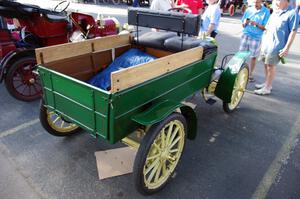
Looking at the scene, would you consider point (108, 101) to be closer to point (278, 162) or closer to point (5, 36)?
point (278, 162)

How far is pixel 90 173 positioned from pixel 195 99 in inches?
88.9

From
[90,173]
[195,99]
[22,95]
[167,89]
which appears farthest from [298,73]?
[22,95]

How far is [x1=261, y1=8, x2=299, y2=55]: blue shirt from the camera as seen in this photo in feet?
12.2

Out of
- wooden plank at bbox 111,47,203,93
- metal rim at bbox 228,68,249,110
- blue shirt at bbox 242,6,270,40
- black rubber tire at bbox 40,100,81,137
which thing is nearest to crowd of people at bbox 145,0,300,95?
blue shirt at bbox 242,6,270,40

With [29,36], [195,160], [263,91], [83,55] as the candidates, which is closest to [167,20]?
[83,55]

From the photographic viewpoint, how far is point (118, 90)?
1845mm

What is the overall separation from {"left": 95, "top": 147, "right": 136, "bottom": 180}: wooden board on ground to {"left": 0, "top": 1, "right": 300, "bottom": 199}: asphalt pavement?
0.22ft

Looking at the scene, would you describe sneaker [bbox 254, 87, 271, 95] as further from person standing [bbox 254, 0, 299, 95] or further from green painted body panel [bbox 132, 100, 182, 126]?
green painted body panel [bbox 132, 100, 182, 126]

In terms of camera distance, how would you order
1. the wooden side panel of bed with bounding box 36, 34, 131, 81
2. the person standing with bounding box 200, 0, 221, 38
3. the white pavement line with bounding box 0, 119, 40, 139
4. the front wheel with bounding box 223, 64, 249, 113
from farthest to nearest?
the person standing with bounding box 200, 0, 221, 38
the front wheel with bounding box 223, 64, 249, 113
the white pavement line with bounding box 0, 119, 40, 139
the wooden side panel of bed with bounding box 36, 34, 131, 81

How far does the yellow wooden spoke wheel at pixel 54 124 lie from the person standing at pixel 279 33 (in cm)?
319

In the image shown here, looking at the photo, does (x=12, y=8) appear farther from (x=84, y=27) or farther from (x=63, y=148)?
(x=63, y=148)

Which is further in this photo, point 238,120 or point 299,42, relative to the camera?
point 299,42

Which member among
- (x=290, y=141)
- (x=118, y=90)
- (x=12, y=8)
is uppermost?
(x=12, y=8)

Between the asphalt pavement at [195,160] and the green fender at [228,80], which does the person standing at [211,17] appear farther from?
the asphalt pavement at [195,160]
